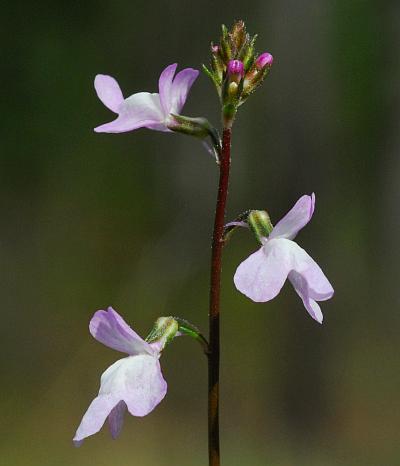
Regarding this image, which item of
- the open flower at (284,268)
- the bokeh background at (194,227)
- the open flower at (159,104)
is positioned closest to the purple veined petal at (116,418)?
the open flower at (284,268)

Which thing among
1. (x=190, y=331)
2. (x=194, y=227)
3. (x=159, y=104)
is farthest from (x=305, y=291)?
(x=194, y=227)

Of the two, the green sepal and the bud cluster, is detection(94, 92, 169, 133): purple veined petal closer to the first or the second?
the bud cluster

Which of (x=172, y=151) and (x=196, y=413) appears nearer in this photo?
(x=196, y=413)

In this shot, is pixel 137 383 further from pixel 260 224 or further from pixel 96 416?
pixel 260 224

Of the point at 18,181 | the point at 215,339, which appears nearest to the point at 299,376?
the point at 18,181

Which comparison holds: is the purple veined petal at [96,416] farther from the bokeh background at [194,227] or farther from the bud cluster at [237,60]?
the bokeh background at [194,227]

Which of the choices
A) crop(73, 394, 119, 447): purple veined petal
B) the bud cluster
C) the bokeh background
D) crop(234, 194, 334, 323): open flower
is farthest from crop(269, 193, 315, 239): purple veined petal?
Result: the bokeh background

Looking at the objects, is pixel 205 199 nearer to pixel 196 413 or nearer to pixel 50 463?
pixel 196 413
